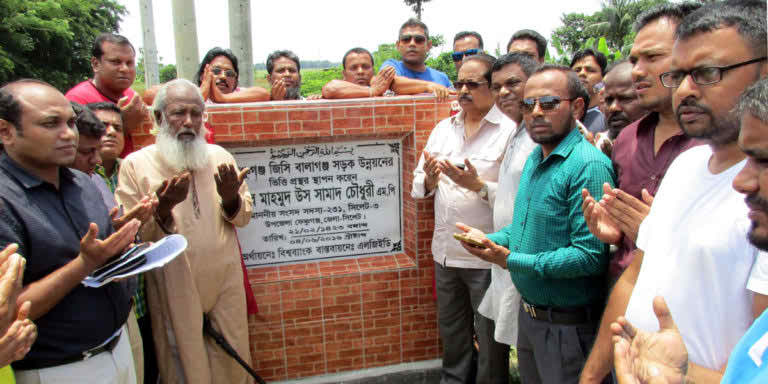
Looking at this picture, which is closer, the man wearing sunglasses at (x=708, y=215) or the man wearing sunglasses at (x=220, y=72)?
the man wearing sunglasses at (x=708, y=215)


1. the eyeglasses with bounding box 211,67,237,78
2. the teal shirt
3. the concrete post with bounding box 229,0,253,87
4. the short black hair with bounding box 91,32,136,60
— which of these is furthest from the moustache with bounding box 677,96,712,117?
the concrete post with bounding box 229,0,253,87

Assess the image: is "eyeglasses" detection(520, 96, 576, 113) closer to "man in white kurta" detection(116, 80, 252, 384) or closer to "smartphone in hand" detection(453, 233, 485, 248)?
"smartphone in hand" detection(453, 233, 485, 248)

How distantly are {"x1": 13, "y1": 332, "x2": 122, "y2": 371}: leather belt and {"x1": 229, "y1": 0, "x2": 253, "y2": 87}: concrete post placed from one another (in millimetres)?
6034

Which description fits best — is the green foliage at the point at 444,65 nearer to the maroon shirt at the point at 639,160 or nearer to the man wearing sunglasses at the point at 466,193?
the man wearing sunglasses at the point at 466,193

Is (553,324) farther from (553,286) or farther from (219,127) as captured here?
(219,127)

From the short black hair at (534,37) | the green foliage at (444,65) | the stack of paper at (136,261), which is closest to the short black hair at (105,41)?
the stack of paper at (136,261)

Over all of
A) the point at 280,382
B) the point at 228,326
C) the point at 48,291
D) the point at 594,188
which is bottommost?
the point at 280,382

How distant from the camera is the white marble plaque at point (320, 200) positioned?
3.62 m

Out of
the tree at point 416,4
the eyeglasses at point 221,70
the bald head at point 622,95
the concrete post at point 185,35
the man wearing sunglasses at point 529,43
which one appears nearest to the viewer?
the bald head at point 622,95

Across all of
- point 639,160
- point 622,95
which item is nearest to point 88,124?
point 639,160

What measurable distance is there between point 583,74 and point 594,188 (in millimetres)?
2574

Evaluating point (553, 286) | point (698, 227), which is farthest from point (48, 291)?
point (698, 227)

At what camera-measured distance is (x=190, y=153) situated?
118 inches

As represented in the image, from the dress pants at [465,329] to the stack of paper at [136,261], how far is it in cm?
188
